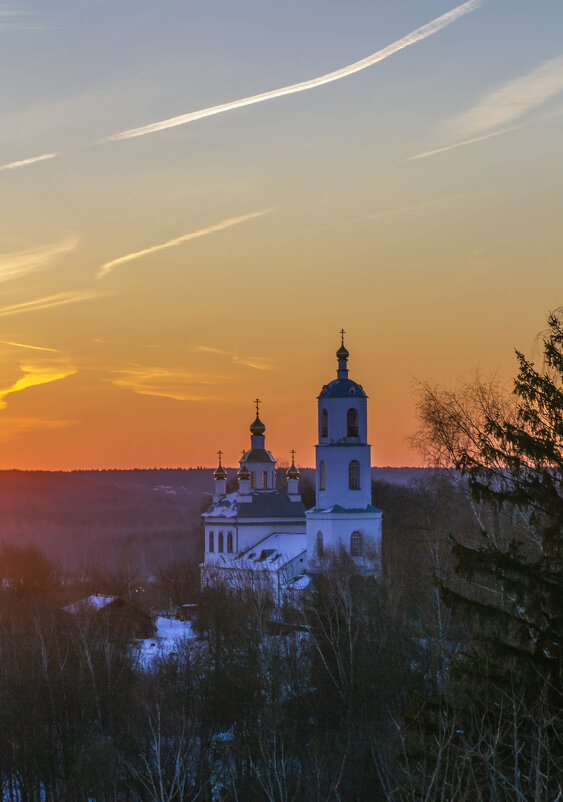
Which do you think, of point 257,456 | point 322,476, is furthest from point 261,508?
point 322,476

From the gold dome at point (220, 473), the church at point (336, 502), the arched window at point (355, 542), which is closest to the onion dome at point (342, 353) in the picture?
the church at point (336, 502)

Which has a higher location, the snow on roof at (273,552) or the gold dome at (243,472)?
the gold dome at (243,472)

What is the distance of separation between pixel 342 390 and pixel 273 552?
12.1 m

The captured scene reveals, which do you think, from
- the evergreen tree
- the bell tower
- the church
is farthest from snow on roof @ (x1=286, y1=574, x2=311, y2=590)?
the evergreen tree

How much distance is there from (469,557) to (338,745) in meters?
12.6

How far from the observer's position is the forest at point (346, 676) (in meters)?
12.5

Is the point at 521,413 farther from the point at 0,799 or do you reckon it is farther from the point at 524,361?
the point at 0,799

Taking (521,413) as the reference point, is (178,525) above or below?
above

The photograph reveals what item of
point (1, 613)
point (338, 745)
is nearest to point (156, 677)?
point (338, 745)

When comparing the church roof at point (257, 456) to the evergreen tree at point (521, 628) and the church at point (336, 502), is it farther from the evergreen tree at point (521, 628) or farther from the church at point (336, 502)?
the evergreen tree at point (521, 628)

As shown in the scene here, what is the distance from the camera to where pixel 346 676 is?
29.8 meters

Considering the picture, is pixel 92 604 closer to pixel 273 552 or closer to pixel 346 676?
pixel 273 552

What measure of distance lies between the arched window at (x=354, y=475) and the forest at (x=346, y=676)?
429 inches

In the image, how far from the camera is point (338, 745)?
2408 cm
